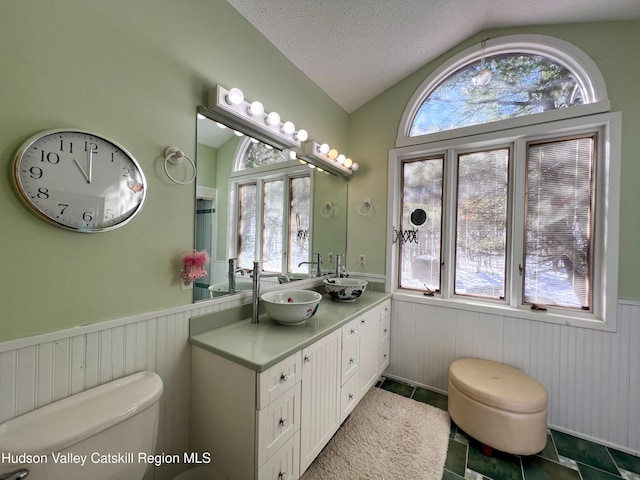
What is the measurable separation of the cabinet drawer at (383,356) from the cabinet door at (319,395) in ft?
2.45

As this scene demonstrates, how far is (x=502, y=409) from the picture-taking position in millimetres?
1534

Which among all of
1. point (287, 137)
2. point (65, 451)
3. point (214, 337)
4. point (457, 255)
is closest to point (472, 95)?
point (457, 255)

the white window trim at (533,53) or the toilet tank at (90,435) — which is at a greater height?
the white window trim at (533,53)

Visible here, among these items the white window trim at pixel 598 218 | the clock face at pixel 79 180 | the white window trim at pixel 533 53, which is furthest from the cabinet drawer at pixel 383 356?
the clock face at pixel 79 180

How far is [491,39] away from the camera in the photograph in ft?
6.70

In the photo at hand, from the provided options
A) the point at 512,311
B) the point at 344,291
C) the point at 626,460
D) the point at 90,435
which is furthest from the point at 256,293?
the point at 626,460

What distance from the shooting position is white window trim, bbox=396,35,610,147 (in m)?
1.71

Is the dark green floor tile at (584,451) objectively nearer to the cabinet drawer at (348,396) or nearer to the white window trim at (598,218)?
the white window trim at (598,218)

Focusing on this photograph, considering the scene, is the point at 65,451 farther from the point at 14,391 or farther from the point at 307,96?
the point at 307,96

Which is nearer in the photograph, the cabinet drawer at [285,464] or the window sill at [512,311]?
the cabinet drawer at [285,464]

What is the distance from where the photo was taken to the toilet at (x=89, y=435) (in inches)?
28.8

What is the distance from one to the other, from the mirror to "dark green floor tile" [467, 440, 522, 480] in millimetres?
1629

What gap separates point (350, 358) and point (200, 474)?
3.21ft

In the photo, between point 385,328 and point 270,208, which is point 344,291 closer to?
point 385,328
